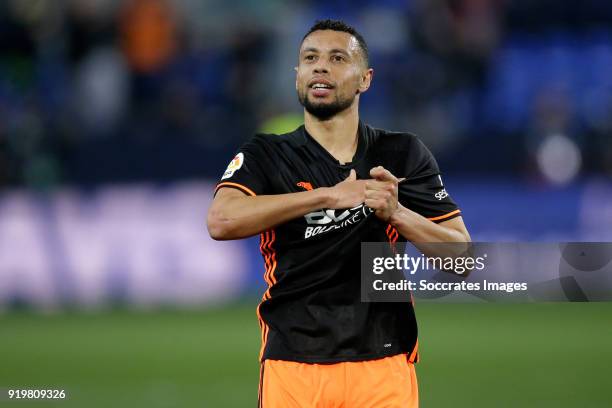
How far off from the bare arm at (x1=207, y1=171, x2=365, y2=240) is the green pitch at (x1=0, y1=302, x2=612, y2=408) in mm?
4568

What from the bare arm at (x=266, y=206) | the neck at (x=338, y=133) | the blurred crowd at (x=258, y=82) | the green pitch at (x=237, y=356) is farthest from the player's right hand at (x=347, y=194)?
the blurred crowd at (x=258, y=82)

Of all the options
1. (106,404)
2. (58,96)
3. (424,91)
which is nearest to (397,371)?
(106,404)

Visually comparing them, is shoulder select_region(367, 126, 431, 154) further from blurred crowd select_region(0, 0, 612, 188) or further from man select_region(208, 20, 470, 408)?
blurred crowd select_region(0, 0, 612, 188)

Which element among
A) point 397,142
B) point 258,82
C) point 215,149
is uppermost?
point 258,82

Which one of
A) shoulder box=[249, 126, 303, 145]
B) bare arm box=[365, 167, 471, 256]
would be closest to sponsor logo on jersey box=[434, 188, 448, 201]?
bare arm box=[365, 167, 471, 256]

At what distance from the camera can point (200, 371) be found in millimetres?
10383

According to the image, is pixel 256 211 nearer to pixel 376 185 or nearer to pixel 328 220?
pixel 328 220

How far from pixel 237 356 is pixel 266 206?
723 centimetres

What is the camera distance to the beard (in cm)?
451

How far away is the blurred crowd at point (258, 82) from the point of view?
15.3 metres

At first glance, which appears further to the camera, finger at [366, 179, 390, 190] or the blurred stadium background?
the blurred stadium background

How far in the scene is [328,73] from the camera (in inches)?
175

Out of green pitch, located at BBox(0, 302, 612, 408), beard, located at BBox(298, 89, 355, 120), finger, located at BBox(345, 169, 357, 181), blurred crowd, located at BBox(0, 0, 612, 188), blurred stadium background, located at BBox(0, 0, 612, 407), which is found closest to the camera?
finger, located at BBox(345, 169, 357, 181)

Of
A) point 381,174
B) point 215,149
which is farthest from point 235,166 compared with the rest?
point 215,149
